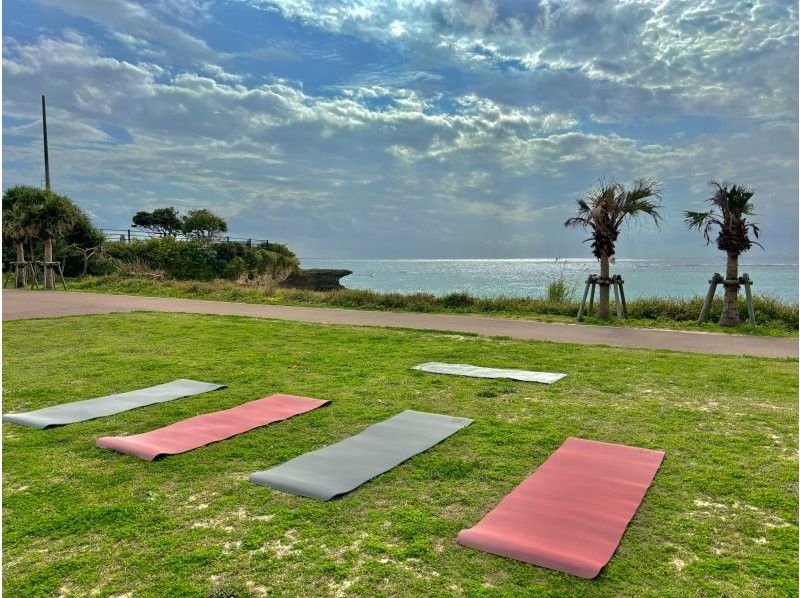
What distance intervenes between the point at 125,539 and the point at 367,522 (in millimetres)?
1122

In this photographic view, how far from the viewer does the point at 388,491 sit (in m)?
3.05

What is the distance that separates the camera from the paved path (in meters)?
8.23

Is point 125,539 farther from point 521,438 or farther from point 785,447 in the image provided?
point 785,447

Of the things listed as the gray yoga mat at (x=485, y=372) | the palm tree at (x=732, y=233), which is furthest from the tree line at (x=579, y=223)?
the gray yoga mat at (x=485, y=372)

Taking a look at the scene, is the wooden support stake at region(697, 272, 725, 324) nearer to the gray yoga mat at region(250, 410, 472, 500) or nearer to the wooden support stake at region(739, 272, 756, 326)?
the wooden support stake at region(739, 272, 756, 326)

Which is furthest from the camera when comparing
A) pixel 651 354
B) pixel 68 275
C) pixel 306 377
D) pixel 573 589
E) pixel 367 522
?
pixel 68 275

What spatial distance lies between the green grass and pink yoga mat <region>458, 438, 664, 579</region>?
295 inches

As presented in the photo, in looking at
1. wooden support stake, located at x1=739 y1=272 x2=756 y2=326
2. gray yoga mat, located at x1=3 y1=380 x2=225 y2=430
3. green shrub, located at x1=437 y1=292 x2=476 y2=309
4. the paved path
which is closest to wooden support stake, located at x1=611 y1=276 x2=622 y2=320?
the paved path

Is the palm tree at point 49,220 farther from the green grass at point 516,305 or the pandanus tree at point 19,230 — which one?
the green grass at point 516,305

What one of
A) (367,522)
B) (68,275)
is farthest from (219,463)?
(68,275)

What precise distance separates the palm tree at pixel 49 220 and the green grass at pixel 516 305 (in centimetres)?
264

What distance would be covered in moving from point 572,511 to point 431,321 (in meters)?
8.13

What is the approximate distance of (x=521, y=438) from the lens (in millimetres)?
3926

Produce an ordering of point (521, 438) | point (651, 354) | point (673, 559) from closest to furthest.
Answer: point (673, 559), point (521, 438), point (651, 354)
